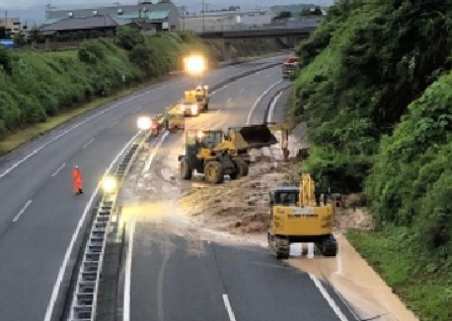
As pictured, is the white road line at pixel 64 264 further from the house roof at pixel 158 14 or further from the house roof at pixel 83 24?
the house roof at pixel 158 14

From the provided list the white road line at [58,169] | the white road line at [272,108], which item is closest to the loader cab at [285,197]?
the white road line at [58,169]

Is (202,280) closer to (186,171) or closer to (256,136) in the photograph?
(186,171)

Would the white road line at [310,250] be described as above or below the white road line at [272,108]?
above

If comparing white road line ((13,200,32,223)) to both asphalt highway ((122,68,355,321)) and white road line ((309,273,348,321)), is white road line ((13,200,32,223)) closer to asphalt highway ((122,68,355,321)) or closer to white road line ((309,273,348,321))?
asphalt highway ((122,68,355,321))

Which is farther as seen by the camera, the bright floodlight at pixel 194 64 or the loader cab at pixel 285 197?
the bright floodlight at pixel 194 64

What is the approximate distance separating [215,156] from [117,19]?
107985 millimetres

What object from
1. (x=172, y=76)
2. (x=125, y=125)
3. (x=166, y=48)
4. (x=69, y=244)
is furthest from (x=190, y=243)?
(x=166, y=48)

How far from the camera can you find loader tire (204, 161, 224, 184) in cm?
4059

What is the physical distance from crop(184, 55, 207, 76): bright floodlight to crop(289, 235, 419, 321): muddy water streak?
288ft

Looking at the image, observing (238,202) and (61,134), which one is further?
(61,134)

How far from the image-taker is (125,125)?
6488 centimetres

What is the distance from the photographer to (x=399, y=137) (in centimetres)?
3134

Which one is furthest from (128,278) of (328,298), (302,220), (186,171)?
(186,171)

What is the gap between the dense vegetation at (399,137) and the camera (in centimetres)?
2438
